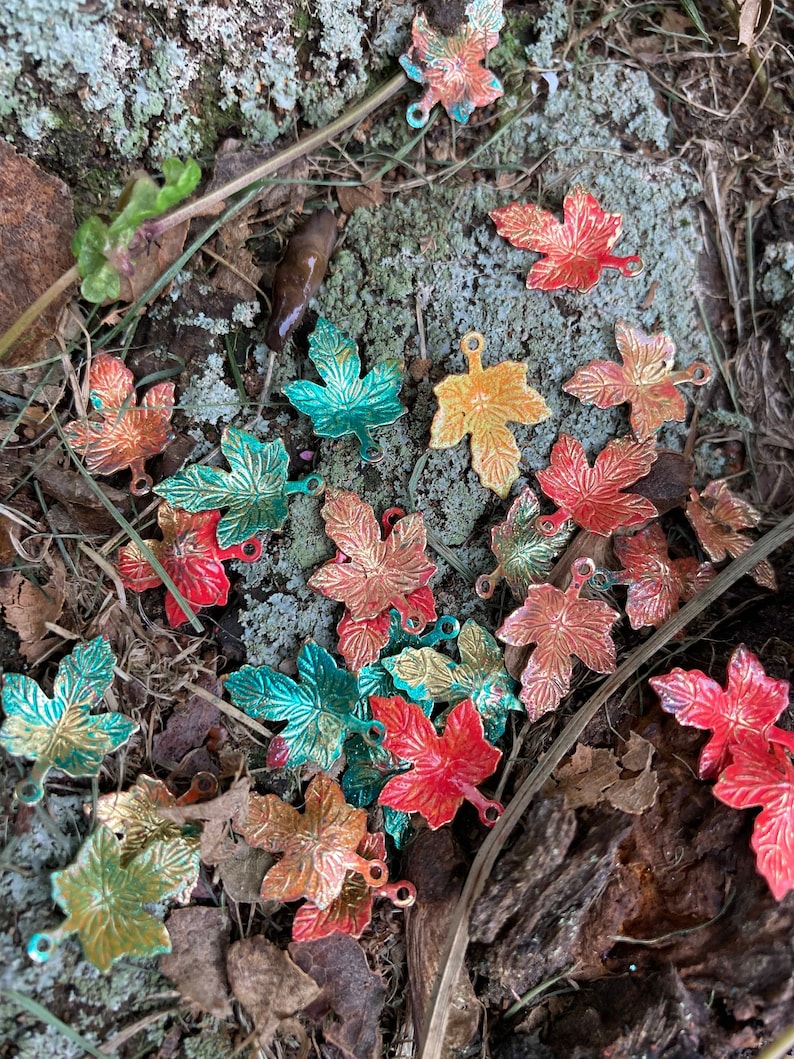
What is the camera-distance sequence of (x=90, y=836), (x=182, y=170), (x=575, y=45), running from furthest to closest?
(x=575, y=45) < (x=90, y=836) < (x=182, y=170)

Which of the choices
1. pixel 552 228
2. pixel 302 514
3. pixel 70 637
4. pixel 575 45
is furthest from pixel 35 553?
pixel 575 45

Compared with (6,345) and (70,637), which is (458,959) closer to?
(70,637)

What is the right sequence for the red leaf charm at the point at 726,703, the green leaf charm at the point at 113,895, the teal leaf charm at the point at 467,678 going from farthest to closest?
1. the teal leaf charm at the point at 467,678
2. the red leaf charm at the point at 726,703
3. the green leaf charm at the point at 113,895

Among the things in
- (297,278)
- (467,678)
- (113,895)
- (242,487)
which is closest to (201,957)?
(113,895)

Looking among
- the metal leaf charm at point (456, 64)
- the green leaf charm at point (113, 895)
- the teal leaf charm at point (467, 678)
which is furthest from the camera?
the metal leaf charm at point (456, 64)

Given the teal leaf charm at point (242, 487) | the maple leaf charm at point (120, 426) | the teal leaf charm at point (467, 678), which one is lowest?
the teal leaf charm at point (467, 678)

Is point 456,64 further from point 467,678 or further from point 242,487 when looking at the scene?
point 467,678

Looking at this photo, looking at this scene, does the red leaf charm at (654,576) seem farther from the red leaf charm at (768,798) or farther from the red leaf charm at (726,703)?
the red leaf charm at (768,798)

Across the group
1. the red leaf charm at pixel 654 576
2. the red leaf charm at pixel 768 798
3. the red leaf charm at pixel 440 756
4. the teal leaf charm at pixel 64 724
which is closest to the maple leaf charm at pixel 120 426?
the teal leaf charm at pixel 64 724
